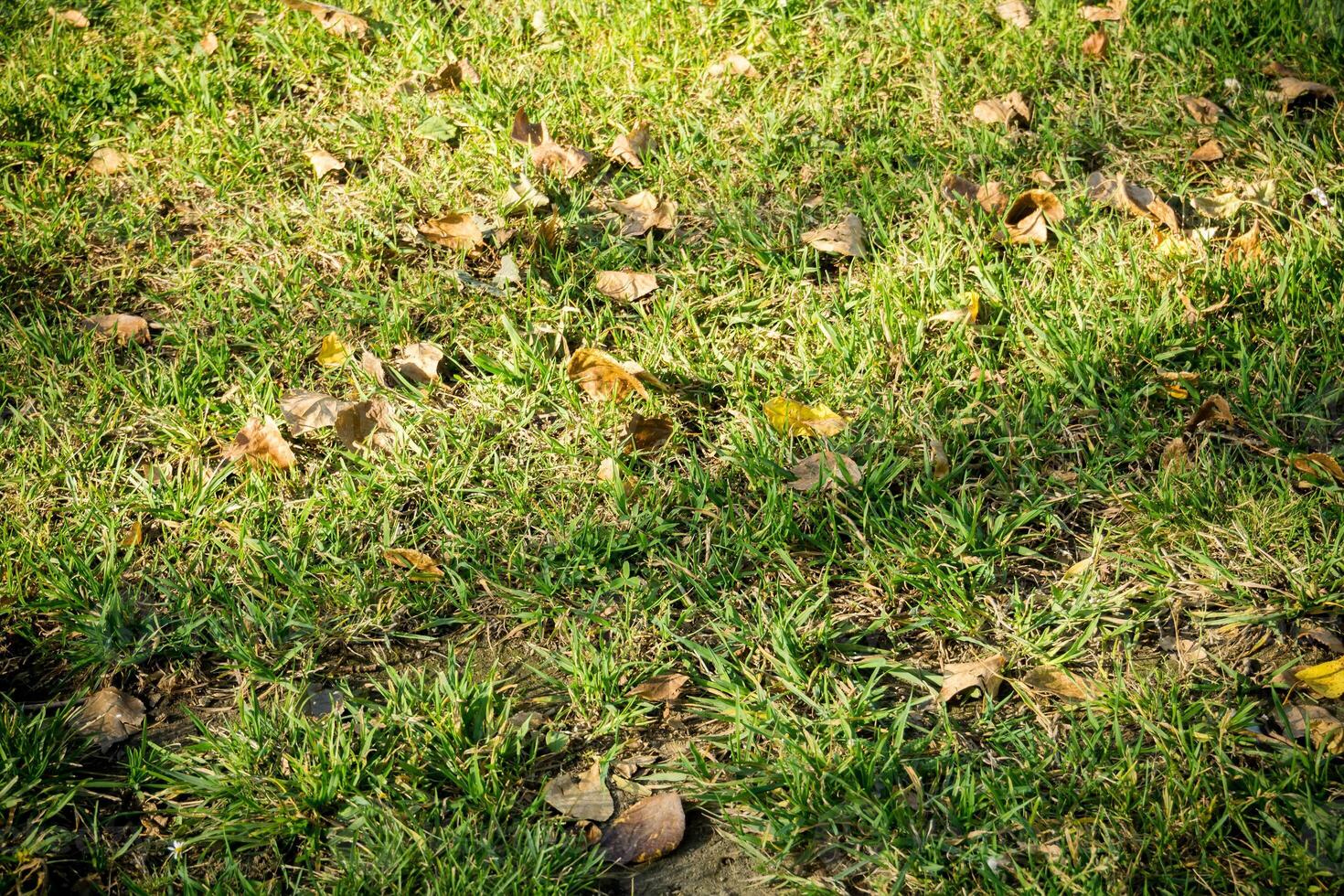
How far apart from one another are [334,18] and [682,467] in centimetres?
215

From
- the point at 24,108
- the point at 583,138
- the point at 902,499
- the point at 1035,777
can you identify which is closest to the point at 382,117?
the point at 583,138

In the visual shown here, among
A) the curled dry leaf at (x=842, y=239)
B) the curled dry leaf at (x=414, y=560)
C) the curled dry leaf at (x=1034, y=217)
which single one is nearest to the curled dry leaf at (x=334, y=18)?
the curled dry leaf at (x=842, y=239)

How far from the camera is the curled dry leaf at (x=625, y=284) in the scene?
2.83 m

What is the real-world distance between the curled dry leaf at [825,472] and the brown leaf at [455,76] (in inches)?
70.4

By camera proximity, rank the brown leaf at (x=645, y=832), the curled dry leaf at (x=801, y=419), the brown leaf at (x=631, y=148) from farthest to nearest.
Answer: the brown leaf at (x=631, y=148) → the curled dry leaf at (x=801, y=419) → the brown leaf at (x=645, y=832)

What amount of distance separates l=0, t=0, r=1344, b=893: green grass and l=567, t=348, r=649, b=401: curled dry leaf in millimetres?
88

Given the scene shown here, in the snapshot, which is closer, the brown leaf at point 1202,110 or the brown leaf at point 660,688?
the brown leaf at point 660,688

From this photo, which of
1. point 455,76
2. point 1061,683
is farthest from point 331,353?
point 1061,683

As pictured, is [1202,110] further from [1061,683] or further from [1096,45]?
[1061,683]

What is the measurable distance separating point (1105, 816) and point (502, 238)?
2.03 meters

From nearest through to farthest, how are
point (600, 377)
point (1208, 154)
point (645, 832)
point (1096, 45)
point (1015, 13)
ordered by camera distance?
point (645, 832), point (600, 377), point (1208, 154), point (1096, 45), point (1015, 13)

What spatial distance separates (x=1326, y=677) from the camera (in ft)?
6.48

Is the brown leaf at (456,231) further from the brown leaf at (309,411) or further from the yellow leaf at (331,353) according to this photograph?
the brown leaf at (309,411)

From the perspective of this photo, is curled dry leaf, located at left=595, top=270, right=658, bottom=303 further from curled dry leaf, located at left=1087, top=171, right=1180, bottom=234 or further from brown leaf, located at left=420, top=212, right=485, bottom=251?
curled dry leaf, located at left=1087, top=171, right=1180, bottom=234
